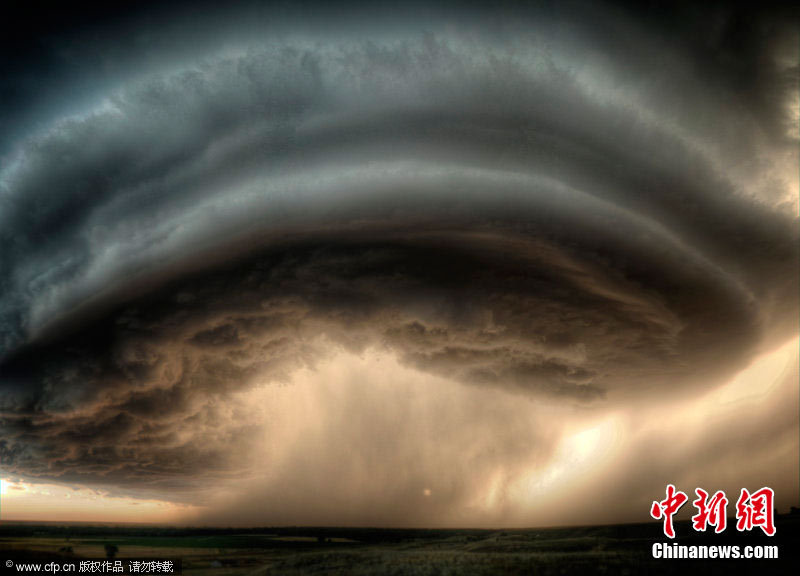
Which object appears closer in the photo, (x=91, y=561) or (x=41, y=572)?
(x=41, y=572)

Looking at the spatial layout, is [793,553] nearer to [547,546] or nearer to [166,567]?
[547,546]

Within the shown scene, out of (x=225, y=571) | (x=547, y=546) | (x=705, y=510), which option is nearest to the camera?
(x=705, y=510)

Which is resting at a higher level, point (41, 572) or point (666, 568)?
point (666, 568)

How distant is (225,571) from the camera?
177 feet

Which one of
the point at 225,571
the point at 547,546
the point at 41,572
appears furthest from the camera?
the point at 547,546

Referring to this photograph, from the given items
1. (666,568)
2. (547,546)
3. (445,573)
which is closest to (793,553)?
(666,568)

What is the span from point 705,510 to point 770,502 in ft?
19.6

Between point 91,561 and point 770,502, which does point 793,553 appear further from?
point 91,561

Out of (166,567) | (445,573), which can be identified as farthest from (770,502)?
(166,567)

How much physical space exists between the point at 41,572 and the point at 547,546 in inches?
2457

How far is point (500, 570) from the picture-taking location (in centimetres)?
4250

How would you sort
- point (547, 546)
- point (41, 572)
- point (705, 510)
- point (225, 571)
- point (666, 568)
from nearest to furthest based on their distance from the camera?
point (666, 568) → point (705, 510) → point (41, 572) → point (225, 571) → point (547, 546)

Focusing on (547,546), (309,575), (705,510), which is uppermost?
(705,510)

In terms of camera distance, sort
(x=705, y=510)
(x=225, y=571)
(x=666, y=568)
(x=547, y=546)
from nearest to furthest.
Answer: (x=666, y=568) < (x=705, y=510) < (x=225, y=571) < (x=547, y=546)
